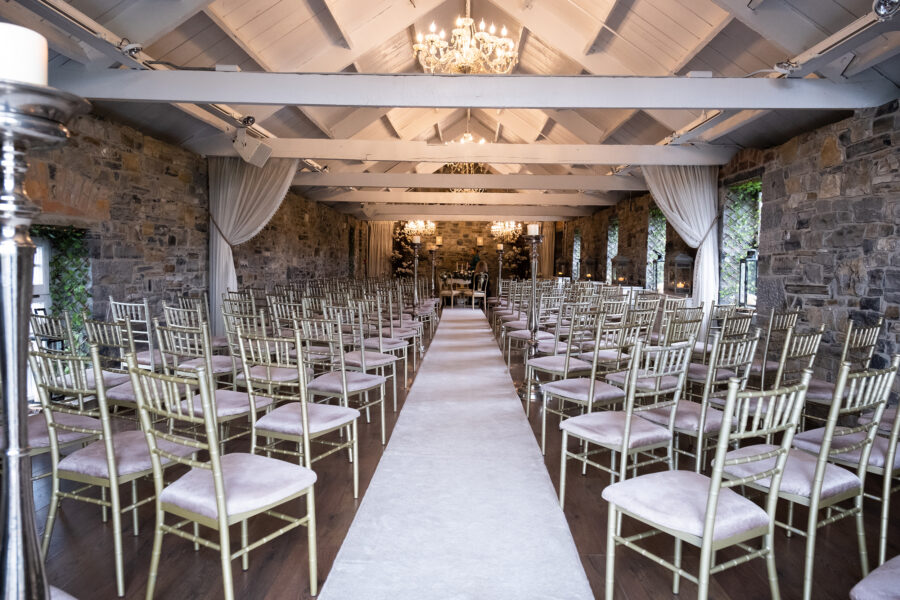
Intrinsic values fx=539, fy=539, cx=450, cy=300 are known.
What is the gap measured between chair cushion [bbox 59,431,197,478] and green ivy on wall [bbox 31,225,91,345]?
3.29 metres

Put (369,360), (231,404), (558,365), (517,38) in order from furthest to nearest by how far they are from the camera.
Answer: (517,38), (369,360), (558,365), (231,404)

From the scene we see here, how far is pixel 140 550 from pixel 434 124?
10915 mm

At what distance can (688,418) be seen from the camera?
2.75 m

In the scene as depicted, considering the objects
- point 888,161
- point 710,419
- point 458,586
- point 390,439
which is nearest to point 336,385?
point 390,439

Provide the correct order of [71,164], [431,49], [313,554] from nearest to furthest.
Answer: [313,554], [71,164], [431,49]

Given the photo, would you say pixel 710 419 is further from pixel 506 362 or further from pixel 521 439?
pixel 506 362

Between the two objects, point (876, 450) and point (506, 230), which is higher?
point (506, 230)

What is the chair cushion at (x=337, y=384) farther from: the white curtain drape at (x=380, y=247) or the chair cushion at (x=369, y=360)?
the white curtain drape at (x=380, y=247)

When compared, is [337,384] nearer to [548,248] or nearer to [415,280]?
[415,280]

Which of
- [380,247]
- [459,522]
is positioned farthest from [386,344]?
[380,247]

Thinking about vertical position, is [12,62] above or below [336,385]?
above

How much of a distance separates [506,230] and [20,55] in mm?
16172

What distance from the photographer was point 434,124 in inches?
471

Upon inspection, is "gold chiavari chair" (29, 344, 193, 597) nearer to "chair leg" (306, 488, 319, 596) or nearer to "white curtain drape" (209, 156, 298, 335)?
"chair leg" (306, 488, 319, 596)
